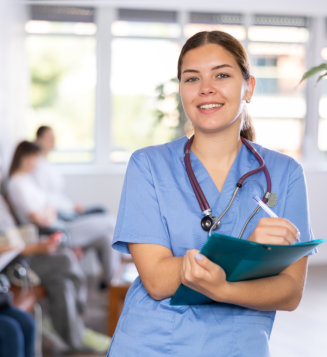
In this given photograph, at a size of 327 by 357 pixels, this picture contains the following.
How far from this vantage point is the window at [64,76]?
6.09 m

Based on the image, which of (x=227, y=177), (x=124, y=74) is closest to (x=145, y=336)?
(x=227, y=177)

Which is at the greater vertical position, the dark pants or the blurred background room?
the blurred background room

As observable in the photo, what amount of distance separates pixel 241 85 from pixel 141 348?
57 cm

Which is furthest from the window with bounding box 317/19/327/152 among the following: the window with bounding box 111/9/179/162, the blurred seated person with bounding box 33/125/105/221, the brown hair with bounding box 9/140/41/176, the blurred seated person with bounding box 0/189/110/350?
the blurred seated person with bounding box 0/189/110/350

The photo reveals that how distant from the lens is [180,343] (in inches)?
47.8

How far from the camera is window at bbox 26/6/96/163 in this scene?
6090 mm

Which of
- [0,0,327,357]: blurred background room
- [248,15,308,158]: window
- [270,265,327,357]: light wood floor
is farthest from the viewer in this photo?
[248,15,308,158]: window

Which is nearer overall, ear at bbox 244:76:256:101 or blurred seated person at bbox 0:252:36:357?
ear at bbox 244:76:256:101

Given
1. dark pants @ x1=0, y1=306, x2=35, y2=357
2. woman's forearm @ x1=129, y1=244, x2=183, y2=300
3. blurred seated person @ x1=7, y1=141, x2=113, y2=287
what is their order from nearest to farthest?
woman's forearm @ x1=129, y1=244, x2=183, y2=300 → dark pants @ x1=0, y1=306, x2=35, y2=357 → blurred seated person @ x1=7, y1=141, x2=113, y2=287

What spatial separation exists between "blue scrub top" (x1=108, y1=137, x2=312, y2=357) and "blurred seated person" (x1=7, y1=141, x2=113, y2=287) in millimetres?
2803

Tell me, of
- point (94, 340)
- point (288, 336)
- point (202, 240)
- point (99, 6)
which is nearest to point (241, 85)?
point (202, 240)

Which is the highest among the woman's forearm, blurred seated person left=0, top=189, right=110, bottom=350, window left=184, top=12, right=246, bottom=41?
window left=184, top=12, right=246, bottom=41

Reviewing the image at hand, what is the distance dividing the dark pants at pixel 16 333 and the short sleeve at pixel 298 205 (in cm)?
179

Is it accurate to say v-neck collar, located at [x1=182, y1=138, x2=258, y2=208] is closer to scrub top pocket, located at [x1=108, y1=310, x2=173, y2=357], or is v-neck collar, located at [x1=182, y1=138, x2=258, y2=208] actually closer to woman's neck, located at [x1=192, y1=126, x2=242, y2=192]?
woman's neck, located at [x1=192, y1=126, x2=242, y2=192]
